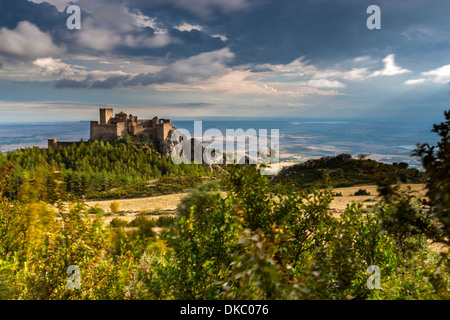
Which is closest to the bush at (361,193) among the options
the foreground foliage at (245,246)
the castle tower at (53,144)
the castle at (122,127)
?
the foreground foliage at (245,246)

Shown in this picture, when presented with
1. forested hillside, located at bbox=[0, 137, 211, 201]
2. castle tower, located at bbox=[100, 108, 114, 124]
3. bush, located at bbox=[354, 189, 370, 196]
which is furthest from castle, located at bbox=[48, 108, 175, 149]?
bush, located at bbox=[354, 189, 370, 196]

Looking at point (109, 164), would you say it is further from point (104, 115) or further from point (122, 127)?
point (104, 115)

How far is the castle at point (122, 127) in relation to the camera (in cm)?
9681

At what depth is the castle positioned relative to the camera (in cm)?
9681

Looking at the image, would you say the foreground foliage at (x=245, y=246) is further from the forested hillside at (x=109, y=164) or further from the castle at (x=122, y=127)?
the castle at (x=122, y=127)

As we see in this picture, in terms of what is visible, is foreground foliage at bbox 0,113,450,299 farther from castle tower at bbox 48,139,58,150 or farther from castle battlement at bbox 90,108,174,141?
castle tower at bbox 48,139,58,150

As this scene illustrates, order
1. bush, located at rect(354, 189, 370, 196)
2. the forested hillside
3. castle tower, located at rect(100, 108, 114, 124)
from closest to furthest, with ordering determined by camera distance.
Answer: bush, located at rect(354, 189, 370, 196) → the forested hillside → castle tower, located at rect(100, 108, 114, 124)

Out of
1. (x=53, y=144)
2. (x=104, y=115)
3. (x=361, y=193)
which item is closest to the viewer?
(x=361, y=193)

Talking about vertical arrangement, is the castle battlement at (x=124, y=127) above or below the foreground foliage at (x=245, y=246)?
above

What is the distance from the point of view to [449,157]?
10.5ft

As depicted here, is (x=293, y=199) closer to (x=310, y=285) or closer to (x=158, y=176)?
(x=310, y=285)

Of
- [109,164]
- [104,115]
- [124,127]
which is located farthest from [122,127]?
[109,164]

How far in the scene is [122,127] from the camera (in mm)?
98250
